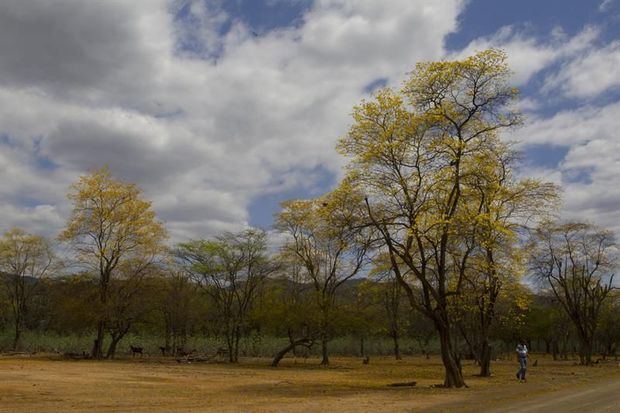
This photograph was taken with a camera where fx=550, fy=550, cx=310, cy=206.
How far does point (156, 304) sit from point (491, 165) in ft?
106

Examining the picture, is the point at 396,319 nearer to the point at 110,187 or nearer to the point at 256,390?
the point at 110,187

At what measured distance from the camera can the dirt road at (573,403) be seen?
51.4ft

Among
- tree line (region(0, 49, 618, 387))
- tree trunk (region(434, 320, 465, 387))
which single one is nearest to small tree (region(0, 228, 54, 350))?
tree line (region(0, 49, 618, 387))

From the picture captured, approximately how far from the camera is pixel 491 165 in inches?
977

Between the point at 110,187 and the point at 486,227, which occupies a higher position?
the point at 110,187

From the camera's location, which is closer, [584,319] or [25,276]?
[584,319]

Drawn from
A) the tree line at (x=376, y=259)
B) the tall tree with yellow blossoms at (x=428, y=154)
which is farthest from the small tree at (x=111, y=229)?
the tall tree with yellow blossoms at (x=428, y=154)

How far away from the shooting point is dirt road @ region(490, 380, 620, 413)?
1567cm

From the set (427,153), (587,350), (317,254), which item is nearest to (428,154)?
(427,153)

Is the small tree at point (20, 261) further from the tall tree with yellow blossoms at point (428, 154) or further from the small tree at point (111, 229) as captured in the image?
the tall tree with yellow blossoms at point (428, 154)

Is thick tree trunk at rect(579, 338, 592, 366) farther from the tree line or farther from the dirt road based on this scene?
the dirt road

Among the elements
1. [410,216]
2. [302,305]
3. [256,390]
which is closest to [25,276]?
[302,305]

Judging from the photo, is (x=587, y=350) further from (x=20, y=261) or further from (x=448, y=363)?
(x=20, y=261)

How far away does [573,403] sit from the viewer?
17578 millimetres
